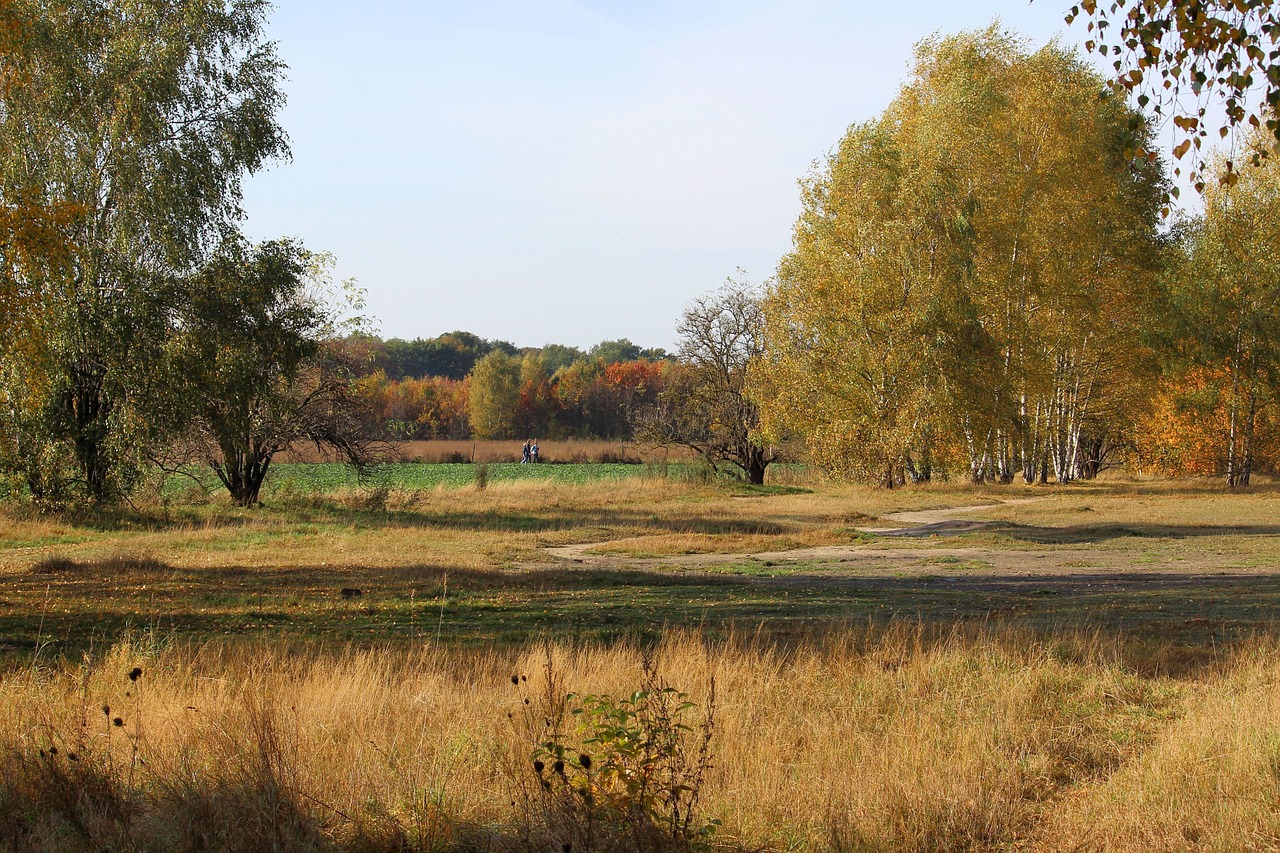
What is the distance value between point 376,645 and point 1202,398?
38515mm

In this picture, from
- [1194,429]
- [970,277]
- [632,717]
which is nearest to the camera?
[632,717]

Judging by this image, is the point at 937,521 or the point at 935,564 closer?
the point at 935,564

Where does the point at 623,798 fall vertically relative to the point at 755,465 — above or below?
below

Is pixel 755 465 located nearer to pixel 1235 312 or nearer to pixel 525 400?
pixel 1235 312

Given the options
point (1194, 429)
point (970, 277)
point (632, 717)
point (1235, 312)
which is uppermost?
point (970, 277)

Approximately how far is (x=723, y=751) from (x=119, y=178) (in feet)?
78.2

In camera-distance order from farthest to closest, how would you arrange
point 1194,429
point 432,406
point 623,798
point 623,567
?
point 432,406 < point 1194,429 < point 623,567 < point 623,798

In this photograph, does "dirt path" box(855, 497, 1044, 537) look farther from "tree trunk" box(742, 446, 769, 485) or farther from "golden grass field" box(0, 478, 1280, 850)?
"tree trunk" box(742, 446, 769, 485)

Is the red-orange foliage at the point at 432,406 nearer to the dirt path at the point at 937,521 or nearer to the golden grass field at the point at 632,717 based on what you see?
the dirt path at the point at 937,521

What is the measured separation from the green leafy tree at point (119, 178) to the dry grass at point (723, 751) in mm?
17789

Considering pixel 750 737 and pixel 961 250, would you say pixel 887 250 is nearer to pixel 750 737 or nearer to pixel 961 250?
pixel 961 250

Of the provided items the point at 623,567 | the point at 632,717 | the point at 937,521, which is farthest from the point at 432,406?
the point at 632,717

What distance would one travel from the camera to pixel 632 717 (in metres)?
6.76

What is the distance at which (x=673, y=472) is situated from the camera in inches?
1884
